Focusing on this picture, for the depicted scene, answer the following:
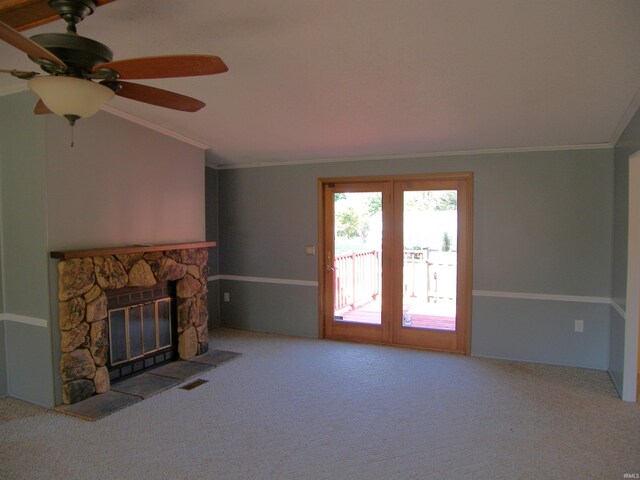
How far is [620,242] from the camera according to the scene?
3.40m

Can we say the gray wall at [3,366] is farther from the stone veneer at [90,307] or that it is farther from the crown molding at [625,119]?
the crown molding at [625,119]

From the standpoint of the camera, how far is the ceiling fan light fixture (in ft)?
4.72

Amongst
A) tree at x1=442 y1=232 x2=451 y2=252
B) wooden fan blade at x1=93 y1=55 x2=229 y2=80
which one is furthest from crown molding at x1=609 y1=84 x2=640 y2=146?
wooden fan blade at x1=93 y1=55 x2=229 y2=80

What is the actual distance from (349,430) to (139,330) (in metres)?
2.20

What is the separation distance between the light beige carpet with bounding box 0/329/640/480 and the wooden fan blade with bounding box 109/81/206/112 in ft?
6.73

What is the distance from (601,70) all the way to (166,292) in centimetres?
402

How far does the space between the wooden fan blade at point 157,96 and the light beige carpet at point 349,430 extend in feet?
6.73

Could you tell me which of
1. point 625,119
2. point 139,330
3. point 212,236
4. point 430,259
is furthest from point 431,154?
point 139,330

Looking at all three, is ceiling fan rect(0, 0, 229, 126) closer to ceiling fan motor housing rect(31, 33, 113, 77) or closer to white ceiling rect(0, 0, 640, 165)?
ceiling fan motor housing rect(31, 33, 113, 77)

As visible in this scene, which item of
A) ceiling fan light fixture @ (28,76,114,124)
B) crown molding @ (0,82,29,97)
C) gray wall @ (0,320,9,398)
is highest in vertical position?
crown molding @ (0,82,29,97)

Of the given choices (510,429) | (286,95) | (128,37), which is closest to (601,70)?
(286,95)

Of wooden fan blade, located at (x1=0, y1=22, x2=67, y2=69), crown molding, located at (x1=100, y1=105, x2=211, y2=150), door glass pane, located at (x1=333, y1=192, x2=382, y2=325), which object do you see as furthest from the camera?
door glass pane, located at (x1=333, y1=192, x2=382, y2=325)

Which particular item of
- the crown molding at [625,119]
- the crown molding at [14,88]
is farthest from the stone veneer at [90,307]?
the crown molding at [625,119]

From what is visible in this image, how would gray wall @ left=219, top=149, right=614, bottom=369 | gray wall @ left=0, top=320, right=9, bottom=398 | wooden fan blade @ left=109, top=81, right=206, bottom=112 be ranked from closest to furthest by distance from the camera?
wooden fan blade @ left=109, top=81, right=206, bottom=112
gray wall @ left=0, top=320, right=9, bottom=398
gray wall @ left=219, top=149, right=614, bottom=369
